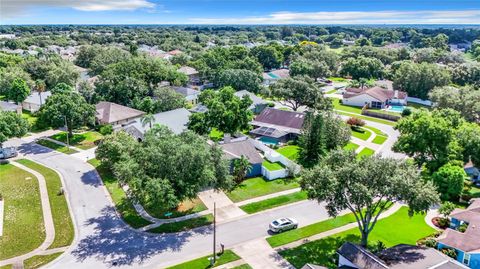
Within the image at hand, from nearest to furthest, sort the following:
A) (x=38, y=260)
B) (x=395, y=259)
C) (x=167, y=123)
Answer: (x=395, y=259) → (x=38, y=260) → (x=167, y=123)

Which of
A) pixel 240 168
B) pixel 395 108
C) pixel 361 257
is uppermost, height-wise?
pixel 240 168

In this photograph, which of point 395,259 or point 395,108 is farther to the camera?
point 395,108

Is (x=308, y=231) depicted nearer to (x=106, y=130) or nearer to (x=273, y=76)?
(x=106, y=130)

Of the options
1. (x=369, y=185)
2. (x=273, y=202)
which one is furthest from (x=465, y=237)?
(x=273, y=202)

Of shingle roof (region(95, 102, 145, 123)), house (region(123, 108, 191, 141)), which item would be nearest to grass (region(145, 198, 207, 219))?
house (region(123, 108, 191, 141))

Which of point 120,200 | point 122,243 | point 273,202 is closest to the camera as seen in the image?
point 122,243

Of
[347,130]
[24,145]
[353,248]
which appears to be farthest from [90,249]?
[347,130]

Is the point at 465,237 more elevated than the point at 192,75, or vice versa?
the point at 192,75

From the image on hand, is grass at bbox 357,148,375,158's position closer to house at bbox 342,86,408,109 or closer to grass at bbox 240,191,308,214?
grass at bbox 240,191,308,214
